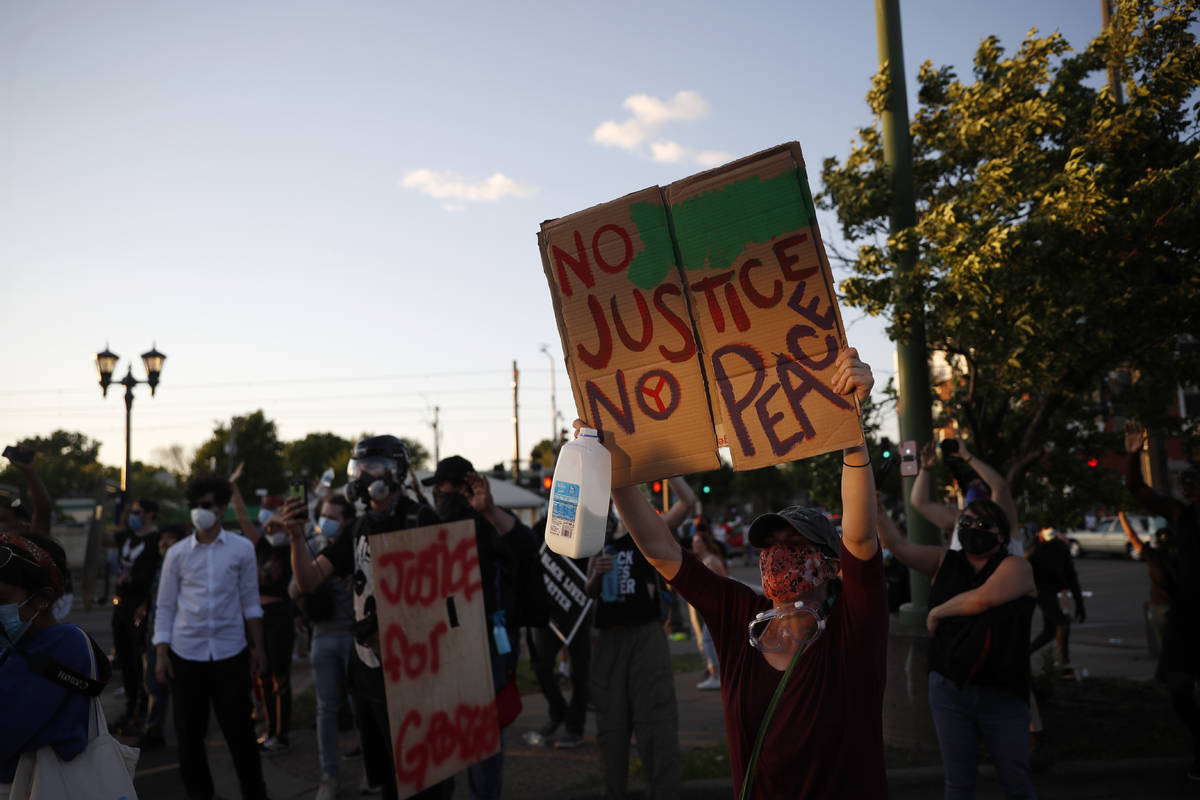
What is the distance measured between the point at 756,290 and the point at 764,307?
56mm

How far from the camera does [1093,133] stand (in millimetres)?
7410

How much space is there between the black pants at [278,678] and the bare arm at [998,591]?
18.9 ft

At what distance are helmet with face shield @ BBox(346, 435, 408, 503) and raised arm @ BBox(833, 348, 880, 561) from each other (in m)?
2.96

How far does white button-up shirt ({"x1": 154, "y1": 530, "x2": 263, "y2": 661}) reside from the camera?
5.64m

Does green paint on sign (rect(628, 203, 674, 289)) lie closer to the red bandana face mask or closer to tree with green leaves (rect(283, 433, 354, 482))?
the red bandana face mask

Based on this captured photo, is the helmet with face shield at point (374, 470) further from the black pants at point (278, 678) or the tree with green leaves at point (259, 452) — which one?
the tree with green leaves at point (259, 452)

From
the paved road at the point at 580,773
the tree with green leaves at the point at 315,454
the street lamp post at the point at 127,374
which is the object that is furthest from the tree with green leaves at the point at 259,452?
the paved road at the point at 580,773

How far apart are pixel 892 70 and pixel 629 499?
20.3 ft

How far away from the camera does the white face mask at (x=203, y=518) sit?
19.3 feet

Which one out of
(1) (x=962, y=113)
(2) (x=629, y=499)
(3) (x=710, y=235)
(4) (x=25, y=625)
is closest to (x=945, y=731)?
(2) (x=629, y=499)

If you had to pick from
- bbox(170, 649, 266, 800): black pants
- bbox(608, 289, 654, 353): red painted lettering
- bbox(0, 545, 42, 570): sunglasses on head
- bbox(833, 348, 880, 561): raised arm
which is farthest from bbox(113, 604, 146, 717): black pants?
bbox(833, 348, 880, 561): raised arm

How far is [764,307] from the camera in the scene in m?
2.59

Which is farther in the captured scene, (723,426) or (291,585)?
(291,585)

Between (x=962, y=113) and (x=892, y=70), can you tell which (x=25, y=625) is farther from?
(x=962, y=113)
